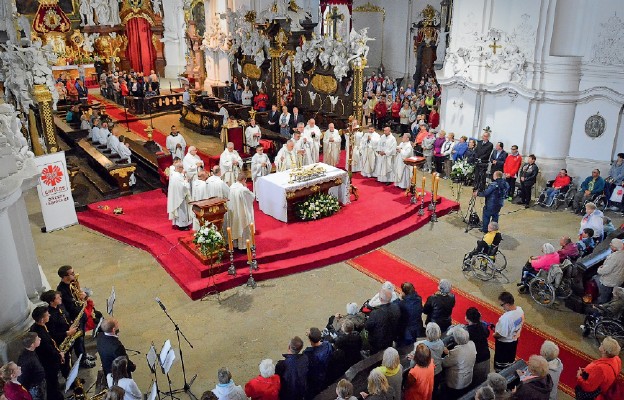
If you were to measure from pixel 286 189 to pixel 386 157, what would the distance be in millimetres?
3792

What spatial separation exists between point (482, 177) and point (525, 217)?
1.69m

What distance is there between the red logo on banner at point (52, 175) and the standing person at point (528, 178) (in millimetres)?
11186

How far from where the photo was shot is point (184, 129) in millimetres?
20984

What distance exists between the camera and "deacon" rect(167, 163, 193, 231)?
37.3 feet

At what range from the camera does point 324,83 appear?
1905 centimetres

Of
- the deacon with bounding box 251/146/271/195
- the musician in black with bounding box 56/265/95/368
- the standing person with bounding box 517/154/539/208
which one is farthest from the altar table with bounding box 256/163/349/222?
the musician in black with bounding box 56/265/95/368

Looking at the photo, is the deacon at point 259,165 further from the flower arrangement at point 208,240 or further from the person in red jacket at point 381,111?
the person in red jacket at point 381,111

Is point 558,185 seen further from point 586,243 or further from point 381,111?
point 381,111

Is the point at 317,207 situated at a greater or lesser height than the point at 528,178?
lesser

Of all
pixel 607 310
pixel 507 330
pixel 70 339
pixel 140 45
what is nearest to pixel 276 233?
pixel 70 339

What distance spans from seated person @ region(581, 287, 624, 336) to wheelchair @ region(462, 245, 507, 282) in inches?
77.3

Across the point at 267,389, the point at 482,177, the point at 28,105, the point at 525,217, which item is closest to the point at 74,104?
the point at 28,105

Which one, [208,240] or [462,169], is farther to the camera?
[462,169]

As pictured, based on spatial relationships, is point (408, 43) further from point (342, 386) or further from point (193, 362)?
point (342, 386)
